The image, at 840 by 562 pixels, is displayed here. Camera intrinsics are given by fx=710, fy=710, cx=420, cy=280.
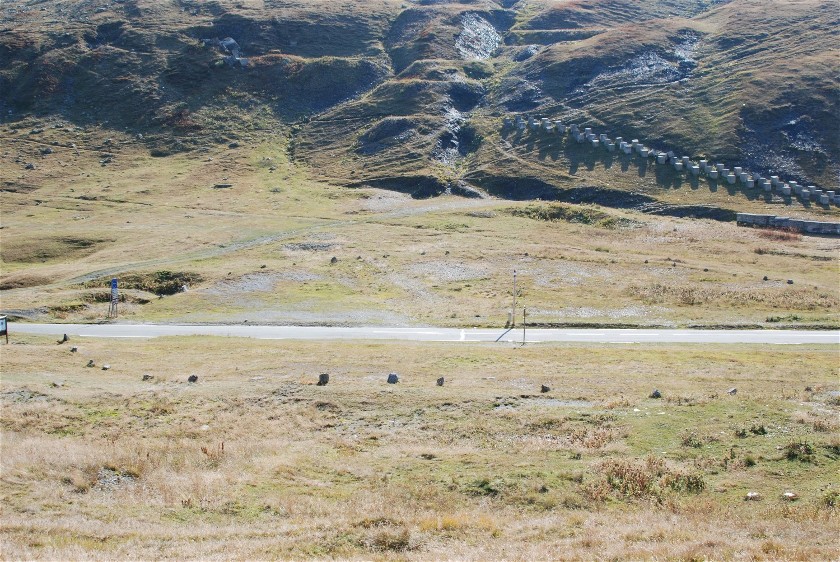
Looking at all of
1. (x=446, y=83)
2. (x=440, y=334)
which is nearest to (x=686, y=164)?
(x=446, y=83)

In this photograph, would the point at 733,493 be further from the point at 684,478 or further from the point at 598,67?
the point at 598,67

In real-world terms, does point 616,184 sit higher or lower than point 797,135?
lower

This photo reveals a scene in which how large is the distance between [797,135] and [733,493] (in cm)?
10703

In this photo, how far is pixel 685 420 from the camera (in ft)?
85.6

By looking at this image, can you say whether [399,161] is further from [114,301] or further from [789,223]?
[114,301]

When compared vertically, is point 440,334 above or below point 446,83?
below

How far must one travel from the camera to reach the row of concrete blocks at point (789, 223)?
83.9 m

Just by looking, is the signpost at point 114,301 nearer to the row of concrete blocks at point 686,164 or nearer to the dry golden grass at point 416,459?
the dry golden grass at point 416,459

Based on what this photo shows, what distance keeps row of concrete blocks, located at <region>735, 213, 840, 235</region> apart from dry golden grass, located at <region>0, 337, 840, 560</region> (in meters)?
53.7

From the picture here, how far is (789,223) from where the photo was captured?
281 feet

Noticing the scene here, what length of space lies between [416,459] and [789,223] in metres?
78.0

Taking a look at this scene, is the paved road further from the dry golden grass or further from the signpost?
the dry golden grass

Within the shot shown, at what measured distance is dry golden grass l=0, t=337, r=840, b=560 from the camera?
53.8ft

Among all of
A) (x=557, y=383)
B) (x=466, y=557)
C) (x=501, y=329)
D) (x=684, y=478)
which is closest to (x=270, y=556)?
(x=466, y=557)
